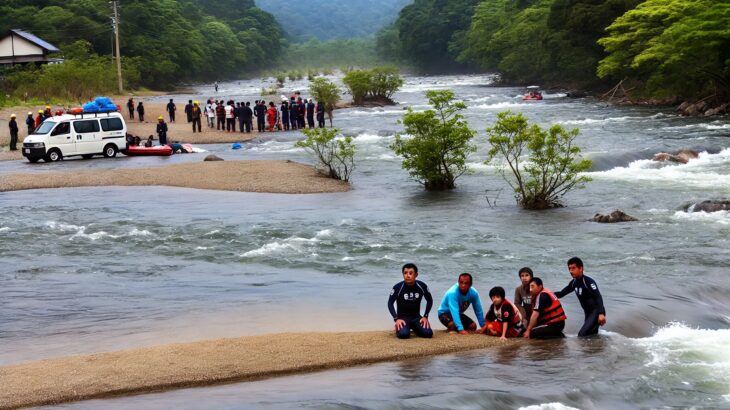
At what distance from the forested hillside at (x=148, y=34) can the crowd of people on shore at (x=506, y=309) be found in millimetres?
83802

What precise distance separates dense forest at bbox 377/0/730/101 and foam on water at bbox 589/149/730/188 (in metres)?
17.2

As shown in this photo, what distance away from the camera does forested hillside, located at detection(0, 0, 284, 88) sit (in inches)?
3775

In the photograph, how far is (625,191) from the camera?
2561cm

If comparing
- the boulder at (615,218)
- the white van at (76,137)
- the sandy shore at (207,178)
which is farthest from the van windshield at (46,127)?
the boulder at (615,218)

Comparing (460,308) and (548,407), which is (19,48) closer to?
(460,308)

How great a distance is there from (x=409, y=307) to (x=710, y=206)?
1147 centimetres

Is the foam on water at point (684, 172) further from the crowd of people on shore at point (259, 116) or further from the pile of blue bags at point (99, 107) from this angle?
the crowd of people on shore at point (259, 116)

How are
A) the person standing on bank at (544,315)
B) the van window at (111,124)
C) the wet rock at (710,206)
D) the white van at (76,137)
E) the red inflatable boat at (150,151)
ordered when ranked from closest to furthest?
the person standing on bank at (544,315) → the wet rock at (710,206) → the white van at (76,137) → the van window at (111,124) → the red inflatable boat at (150,151)

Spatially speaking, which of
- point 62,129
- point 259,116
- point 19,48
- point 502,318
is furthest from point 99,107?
point 19,48

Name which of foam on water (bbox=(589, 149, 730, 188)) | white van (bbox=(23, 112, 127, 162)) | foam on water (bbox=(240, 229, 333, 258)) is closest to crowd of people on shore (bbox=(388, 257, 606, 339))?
foam on water (bbox=(240, 229, 333, 258))

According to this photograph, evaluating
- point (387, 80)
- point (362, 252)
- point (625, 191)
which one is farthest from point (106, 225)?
point (387, 80)

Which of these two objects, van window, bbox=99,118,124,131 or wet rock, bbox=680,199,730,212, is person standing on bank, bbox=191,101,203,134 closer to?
van window, bbox=99,118,124,131

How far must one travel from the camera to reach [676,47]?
4734cm

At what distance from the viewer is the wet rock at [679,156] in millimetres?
29827
